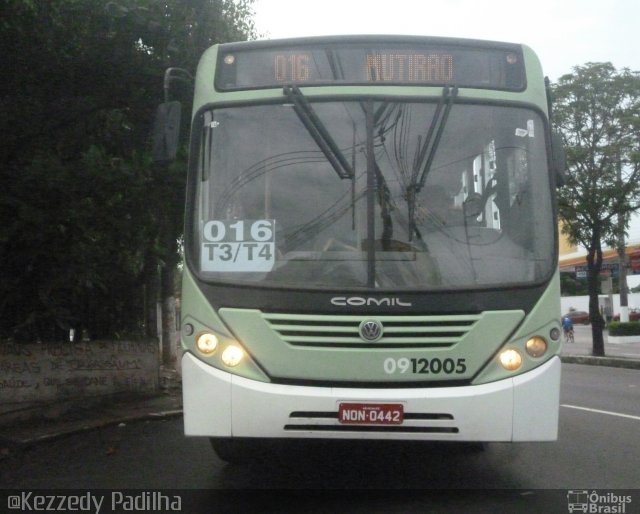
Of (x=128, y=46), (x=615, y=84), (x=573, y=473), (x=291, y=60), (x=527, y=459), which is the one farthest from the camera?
(x=615, y=84)

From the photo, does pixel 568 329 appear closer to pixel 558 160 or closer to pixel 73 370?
pixel 73 370

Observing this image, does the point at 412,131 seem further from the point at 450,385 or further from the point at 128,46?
the point at 128,46

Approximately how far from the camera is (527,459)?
8.10m

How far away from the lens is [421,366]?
623 cm


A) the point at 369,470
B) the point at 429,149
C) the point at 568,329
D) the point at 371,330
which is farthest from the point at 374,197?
the point at 568,329

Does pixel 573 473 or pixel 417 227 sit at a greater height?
pixel 417 227

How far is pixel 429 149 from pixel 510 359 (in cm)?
153

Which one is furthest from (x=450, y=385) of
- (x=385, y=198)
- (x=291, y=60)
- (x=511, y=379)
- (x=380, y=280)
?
(x=291, y=60)

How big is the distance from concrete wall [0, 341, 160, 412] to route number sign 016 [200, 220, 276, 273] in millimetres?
5532

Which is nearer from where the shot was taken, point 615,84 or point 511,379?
point 511,379

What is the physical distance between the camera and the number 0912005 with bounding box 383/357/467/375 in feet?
20.5

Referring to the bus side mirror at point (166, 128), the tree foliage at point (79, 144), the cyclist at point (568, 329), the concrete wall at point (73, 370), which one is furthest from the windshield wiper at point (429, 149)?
the cyclist at point (568, 329)

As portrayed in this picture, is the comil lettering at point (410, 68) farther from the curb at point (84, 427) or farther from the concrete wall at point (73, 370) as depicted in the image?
the concrete wall at point (73, 370)

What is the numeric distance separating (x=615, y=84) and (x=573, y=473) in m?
19.9
